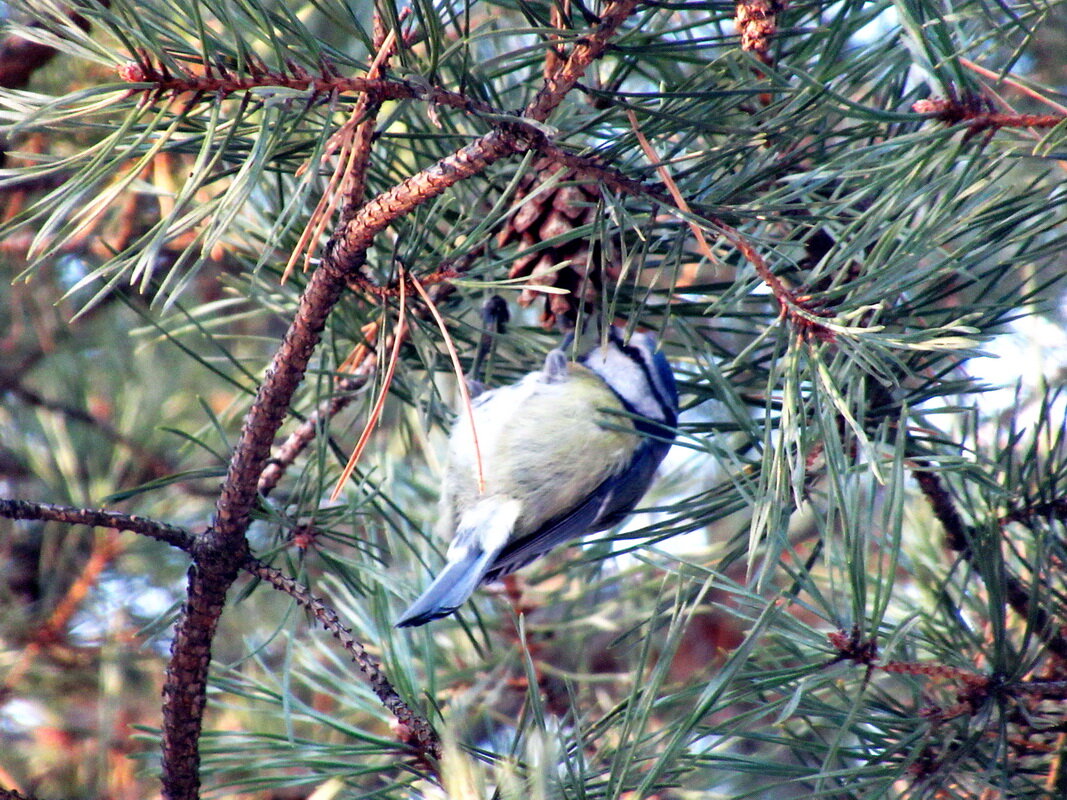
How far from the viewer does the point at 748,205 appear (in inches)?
30.2

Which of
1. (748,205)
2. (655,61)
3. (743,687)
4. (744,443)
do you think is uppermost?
(655,61)

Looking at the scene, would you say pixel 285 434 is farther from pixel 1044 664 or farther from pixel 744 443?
pixel 1044 664

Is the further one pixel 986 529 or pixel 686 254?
pixel 686 254

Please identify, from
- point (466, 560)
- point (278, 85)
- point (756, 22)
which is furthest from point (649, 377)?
point (278, 85)

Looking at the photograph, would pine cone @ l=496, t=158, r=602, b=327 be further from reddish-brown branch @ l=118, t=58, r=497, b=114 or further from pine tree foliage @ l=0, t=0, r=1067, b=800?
reddish-brown branch @ l=118, t=58, r=497, b=114

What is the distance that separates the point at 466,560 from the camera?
43.2 inches

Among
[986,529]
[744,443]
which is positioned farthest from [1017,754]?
[744,443]

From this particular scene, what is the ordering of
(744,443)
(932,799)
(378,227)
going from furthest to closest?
(744,443) < (932,799) < (378,227)

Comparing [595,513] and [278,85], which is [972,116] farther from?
[595,513]

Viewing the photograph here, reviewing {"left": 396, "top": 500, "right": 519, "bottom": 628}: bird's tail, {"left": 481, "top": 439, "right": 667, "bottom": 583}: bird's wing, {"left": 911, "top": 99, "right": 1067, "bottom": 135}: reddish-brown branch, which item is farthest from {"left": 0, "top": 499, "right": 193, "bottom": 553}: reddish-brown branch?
{"left": 911, "top": 99, "right": 1067, "bottom": 135}: reddish-brown branch

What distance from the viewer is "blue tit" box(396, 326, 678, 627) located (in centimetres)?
118

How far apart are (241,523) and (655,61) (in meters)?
0.55

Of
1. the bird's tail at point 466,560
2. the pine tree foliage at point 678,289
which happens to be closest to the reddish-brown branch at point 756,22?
the pine tree foliage at point 678,289

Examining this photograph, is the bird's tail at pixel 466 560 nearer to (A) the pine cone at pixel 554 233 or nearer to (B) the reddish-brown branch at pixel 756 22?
(A) the pine cone at pixel 554 233
